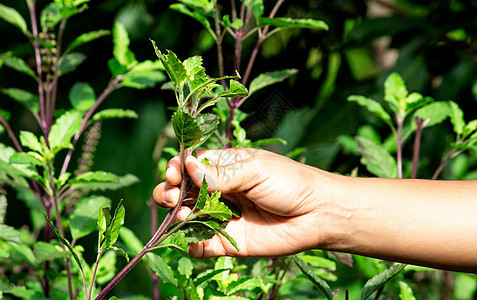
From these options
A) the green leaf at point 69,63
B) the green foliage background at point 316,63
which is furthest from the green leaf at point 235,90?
the green foliage background at point 316,63

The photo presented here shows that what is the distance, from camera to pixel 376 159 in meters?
0.99

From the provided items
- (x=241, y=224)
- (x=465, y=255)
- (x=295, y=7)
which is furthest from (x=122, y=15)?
(x=465, y=255)

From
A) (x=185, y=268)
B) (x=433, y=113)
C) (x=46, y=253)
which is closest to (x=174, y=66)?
(x=185, y=268)

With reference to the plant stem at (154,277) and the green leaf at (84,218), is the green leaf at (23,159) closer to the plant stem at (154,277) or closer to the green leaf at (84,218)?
the green leaf at (84,218)

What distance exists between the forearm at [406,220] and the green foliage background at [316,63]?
22.2 inches

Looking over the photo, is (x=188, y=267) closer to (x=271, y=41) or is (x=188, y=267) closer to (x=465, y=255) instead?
(x=465, y=255)

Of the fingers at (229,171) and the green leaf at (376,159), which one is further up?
the fingers at (229,171)

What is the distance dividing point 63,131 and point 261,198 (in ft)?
1.22

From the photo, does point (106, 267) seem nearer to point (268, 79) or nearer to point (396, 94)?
point (268, 79)

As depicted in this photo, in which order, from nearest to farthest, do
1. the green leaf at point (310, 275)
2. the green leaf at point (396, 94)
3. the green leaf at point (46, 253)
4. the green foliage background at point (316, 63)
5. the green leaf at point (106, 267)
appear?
the green leaf at point (310, 275), the green leaf at point (46, 253), the green leaf at point (106, 267), the green leaf at point (396, 94), the green foliage background at point (316, 63)

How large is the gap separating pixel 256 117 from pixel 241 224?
231mm

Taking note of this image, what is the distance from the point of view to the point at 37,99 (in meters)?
1.03

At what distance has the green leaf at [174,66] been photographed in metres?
0.53

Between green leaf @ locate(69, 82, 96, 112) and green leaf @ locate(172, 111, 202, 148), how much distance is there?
20.9 inches
